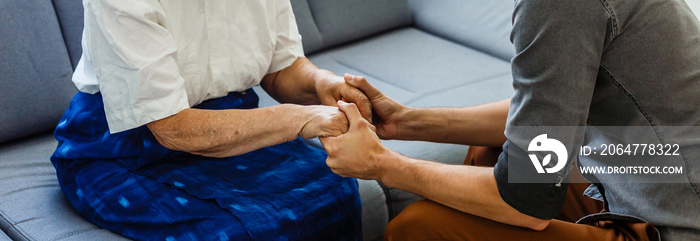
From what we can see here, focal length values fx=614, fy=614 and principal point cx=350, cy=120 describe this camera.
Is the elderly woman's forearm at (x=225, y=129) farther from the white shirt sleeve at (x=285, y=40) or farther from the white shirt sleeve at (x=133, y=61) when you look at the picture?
the white shirt sleeve at (x=285, y=40)

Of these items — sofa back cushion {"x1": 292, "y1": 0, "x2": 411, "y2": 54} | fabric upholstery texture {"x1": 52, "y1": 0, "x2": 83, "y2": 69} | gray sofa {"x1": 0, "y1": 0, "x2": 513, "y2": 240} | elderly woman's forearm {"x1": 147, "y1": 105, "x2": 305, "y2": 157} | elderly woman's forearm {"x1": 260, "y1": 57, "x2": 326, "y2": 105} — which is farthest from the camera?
sofa back cushion {"x1": 292, "y1": 0, "x2": 411, "y2": 54}

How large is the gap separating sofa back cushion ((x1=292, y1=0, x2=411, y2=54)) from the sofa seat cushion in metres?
1.05

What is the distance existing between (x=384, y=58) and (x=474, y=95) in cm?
46

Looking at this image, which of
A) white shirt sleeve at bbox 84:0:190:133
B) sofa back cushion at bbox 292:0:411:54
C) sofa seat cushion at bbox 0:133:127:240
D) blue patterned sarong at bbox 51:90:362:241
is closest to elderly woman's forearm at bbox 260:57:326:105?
blue patterned sarong at bbox 51:90:362:241

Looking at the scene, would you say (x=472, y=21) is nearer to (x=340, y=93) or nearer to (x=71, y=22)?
(x=340, y=93)

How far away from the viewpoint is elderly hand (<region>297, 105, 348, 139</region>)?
1402 millimetres

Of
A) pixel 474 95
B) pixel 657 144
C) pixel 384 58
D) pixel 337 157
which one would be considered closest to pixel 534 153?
pixel 657 144

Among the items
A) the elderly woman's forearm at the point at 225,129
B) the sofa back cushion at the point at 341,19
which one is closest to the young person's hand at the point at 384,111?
the elderly woman's forearm at the point at 225,129

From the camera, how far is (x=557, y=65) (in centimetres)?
108

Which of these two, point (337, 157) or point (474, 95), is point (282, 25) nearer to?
point (337, 157)

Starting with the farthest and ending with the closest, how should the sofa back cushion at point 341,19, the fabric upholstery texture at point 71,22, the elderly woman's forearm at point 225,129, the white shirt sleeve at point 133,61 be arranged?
the sofa back cushion at point 341,19, the fabric upholstery texture at point 71,22, the elderly woman's forearm at point 225,129, the white shirt sleeve at point 133,61

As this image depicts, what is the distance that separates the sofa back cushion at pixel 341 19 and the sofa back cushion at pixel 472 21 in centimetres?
11

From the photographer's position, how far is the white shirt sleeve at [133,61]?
1.21 meters

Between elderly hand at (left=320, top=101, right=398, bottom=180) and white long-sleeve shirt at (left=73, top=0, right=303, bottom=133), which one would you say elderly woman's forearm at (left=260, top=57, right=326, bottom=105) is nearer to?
white long-sleeve shirt at (left=73, top=0, right=303, bottom=133)
